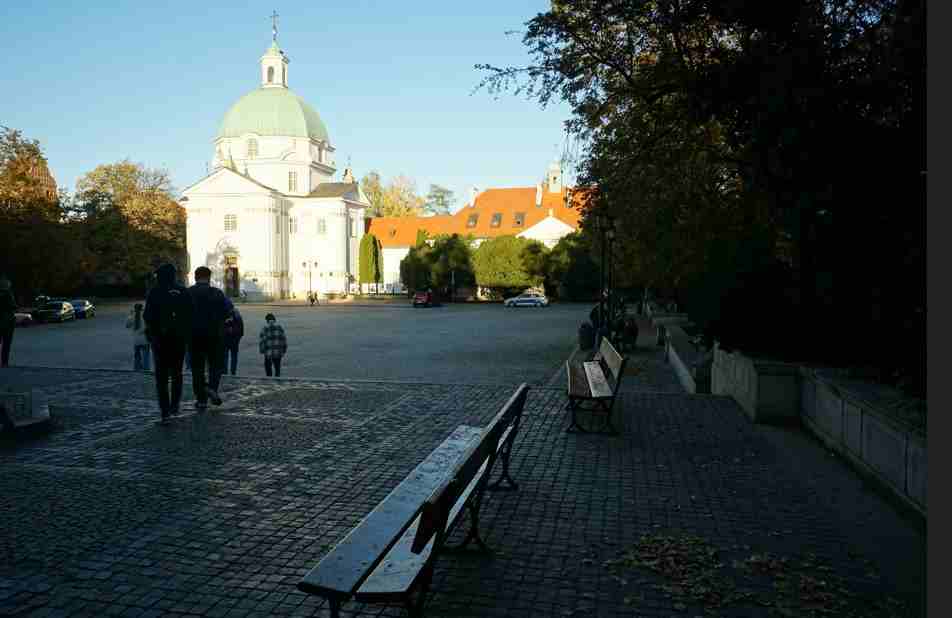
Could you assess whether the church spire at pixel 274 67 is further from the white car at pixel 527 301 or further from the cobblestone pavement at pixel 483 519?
the cobblestone pavement at pixel 483 519

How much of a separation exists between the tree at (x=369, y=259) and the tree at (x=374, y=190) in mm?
25358

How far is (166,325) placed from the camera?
960 centimetres

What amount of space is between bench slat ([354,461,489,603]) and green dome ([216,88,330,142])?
82.6 m

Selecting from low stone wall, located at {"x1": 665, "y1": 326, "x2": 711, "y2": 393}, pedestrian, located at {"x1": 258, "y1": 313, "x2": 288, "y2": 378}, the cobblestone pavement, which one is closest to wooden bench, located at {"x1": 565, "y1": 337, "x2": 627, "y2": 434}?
the cobblestone pavement

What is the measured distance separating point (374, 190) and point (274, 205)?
29.5 meters

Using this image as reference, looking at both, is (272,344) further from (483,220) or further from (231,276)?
(483,220)

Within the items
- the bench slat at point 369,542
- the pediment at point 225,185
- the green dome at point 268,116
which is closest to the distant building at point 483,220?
the green dome at point 268,116

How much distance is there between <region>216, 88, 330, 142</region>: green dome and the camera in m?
82.0

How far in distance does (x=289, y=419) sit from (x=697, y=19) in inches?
322

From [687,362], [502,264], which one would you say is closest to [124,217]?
[502,264]

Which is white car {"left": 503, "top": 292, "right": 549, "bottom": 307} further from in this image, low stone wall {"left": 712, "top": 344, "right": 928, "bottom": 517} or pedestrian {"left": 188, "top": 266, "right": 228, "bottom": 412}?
pedestrian {"left": 188, "top": 266, "right": 228, "bottom": 412}

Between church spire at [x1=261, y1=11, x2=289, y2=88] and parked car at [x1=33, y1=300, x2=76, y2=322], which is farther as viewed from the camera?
church spire at [x1=261, y1=11, x2=289, y2=88]

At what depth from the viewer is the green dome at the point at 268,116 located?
269ft

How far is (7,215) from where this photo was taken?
1613 inches
